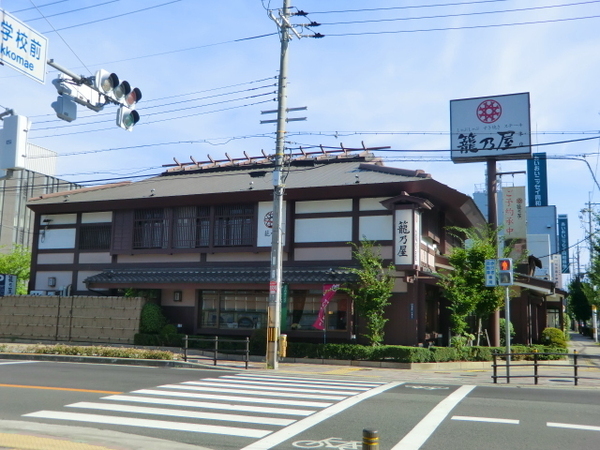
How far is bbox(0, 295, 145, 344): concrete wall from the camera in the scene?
85.4 feet

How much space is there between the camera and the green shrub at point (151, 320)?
2550 centimetres

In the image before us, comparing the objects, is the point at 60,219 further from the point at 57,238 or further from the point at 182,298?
the point at 182,298

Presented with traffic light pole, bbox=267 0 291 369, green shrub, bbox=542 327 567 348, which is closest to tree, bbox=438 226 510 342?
traffic light pole, bbox=267 0 291 369

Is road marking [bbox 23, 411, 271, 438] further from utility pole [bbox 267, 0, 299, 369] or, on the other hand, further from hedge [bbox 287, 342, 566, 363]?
hedge [bbox 287, 342, 566, 363]

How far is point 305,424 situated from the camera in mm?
10289

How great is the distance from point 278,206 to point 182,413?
9.43 meters

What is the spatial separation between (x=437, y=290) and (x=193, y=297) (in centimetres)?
1114

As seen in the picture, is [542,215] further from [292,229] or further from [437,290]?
[292,229]

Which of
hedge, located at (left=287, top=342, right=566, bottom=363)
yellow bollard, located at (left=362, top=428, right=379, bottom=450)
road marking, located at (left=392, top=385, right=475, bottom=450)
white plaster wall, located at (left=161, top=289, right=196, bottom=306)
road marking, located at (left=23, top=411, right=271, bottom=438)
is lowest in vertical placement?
road marking, located at (left=23, top=411, right=271, bottom=438)

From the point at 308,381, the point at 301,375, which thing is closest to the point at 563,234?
the point at 301,375

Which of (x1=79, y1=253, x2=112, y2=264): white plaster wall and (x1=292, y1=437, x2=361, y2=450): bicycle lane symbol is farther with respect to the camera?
(x1=79, y1=253, x2=112, y2=264): white plaster wall

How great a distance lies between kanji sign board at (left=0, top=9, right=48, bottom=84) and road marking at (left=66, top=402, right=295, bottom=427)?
6336mm

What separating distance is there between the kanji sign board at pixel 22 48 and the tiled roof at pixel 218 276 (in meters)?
14.3

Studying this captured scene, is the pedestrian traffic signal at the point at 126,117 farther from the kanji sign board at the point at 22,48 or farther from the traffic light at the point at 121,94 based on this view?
the kanji sign board at the point at 22,48
